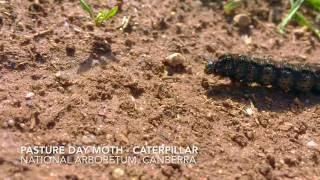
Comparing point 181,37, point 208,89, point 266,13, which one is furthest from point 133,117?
point 266,13

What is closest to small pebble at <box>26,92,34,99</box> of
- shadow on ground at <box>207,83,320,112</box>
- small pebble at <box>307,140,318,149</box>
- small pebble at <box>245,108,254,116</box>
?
shadow on ground at <box>207,83,320,112</box>

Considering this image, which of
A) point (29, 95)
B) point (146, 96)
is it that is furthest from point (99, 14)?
point (29, 95)

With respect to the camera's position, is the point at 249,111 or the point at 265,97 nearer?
the point at 249,111

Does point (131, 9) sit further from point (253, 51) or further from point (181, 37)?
point (253, 51)

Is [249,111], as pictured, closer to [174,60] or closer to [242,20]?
[174,60]

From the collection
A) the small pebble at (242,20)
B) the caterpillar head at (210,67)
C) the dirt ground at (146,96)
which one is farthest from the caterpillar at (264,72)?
the small pebble at (242,20)

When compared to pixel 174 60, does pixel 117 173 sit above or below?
below

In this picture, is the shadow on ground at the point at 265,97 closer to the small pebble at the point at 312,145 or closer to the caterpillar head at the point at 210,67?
the caterpillar head at the point at 210,67
